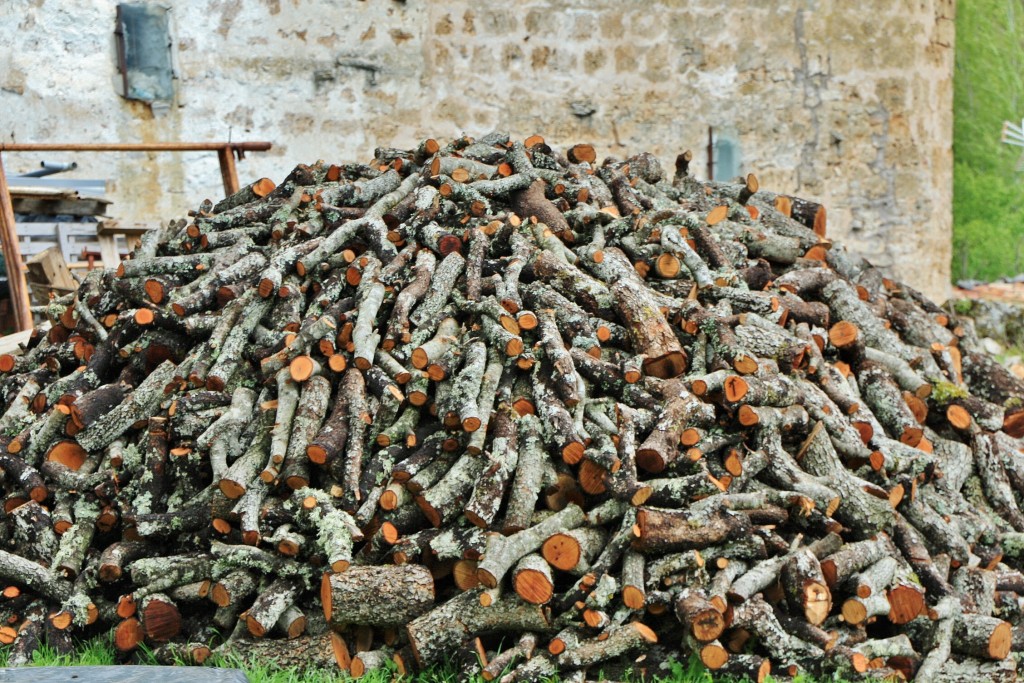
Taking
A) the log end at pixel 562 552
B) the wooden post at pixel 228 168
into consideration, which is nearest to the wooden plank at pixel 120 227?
the wooden post at pixel 228 168

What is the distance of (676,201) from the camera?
21.7ft

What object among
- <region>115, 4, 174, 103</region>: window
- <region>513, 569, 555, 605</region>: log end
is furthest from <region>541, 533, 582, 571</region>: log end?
<region>115, 4, 174, 103</region>: window

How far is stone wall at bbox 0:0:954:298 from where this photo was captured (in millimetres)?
10406

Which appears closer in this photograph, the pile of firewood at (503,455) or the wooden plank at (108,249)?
the pile of firewood at (503,455)

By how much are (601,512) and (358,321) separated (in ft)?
4.63

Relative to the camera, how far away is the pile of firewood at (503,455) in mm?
4098

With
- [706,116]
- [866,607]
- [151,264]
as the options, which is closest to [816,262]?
[866,607]

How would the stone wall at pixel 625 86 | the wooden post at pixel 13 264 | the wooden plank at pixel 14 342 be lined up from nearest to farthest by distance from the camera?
the wooden plank at pixel 14 342, the wooden post at pixel 13 264, the stone wall at pixel 625 86

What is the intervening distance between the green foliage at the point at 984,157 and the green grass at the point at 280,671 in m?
11.3

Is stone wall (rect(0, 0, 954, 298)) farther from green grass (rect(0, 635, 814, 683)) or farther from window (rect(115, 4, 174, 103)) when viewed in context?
green grass (rect(0, 635, 814, 683))

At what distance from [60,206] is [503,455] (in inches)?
227

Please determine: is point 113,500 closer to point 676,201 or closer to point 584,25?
point 676,201

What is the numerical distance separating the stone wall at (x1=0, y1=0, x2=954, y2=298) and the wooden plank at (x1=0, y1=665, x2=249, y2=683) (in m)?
8.12

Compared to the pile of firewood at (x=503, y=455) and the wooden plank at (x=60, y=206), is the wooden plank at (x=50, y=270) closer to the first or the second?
the wooden plank at (x=60, y=206)
